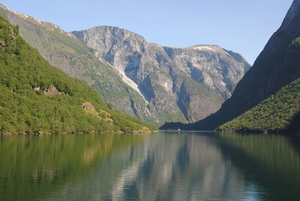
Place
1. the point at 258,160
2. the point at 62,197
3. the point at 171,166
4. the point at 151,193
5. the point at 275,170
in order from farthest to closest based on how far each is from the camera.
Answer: the point at 258,160
the point at 171,166
the point at 275,170
the point at 151,193
the point at 62,197

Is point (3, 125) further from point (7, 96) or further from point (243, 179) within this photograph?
point (243, 179)

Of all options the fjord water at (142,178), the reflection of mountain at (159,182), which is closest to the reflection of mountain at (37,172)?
the fjord water at (142,178)

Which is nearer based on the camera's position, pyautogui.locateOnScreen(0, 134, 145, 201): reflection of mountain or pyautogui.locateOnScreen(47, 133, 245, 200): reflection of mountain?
pyautogui.locateOnScreen(0, 134, 145, 201): reflection of mountain

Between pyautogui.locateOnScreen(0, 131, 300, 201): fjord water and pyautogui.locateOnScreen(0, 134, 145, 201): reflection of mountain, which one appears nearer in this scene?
pyautogui.locateOnScreen(0, 134, 145, 201): reflection of mountain

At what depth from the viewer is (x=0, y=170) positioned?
62688mm

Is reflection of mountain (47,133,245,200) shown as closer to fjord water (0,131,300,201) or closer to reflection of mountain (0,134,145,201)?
fjord water (0,131,300,201)

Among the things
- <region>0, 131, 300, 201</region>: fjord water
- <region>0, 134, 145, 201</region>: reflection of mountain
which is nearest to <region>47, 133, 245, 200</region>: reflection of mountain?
<region>0, 131, 300, 201</region>: fjord water

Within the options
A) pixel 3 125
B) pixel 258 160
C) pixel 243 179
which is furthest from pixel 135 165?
pixel 3 125

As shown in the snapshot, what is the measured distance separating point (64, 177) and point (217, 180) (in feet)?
87.0

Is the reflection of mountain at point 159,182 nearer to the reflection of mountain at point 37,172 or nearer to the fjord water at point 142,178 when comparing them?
the fjord water at point 142,178

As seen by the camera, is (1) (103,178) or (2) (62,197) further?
(1) (103,178)

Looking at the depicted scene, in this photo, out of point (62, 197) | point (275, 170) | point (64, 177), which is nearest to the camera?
point (62, 197)

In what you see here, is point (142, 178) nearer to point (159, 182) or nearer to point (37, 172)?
point (159, 182)

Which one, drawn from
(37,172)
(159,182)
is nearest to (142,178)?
(159,182)
